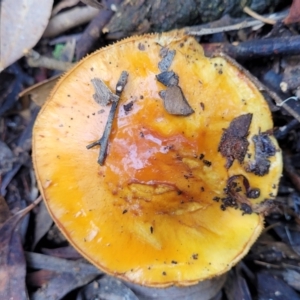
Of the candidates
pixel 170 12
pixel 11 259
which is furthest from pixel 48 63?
pixel 11 259

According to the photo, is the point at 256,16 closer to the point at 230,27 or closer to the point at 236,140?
the point at 230,27

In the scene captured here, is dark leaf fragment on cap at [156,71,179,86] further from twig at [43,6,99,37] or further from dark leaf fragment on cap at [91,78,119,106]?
twig at [43,6,99,37]

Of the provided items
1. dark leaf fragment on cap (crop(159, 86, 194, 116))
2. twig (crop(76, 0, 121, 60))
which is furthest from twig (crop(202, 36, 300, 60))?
twig (crop(76, 0, 121, 60))

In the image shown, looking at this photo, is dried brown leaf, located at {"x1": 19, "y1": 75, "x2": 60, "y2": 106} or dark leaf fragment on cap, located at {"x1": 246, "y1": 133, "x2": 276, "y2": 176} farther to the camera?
dried brown leaf, located at {"x1": 19, "y1": 75, "x2": 60, "y2": 106}

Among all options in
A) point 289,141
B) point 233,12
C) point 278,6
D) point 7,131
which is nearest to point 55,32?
point 7,131

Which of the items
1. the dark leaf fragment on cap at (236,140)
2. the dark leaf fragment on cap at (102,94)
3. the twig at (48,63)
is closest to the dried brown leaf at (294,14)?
the dark leaf fragment on cap at (236,140)

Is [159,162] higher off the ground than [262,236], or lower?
higher
